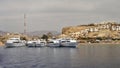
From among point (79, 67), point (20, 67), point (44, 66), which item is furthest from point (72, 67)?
point (20, 67)

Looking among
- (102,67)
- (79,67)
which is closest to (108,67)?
(102,67)

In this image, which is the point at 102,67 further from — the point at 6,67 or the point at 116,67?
the point at 6,67

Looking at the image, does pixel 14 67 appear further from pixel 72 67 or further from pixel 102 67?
pixel 102 67

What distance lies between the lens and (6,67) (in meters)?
77.8

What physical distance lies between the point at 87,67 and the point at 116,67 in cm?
690

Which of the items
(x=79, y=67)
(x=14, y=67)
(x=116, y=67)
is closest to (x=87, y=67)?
(x=79, y=67)

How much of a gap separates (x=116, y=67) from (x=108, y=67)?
1.91 m

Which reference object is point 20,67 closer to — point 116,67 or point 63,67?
point 63,67

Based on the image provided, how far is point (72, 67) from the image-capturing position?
3105 inches

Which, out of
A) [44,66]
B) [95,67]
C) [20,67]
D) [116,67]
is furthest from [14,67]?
[116,67]

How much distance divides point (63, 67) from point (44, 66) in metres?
5.17

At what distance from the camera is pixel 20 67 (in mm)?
78188

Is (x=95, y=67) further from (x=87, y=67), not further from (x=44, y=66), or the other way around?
(x=44, y=66)

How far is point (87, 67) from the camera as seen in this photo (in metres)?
77.9
